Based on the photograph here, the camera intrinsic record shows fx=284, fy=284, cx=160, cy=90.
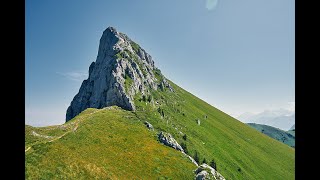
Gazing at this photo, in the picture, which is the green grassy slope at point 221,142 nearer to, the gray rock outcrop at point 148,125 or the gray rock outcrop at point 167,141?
the gray rock outcrop at point 148,125

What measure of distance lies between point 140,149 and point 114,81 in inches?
1840

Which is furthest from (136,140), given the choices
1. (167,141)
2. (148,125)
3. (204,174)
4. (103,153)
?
(204,174)

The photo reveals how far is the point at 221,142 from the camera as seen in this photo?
146m

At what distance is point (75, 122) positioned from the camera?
89.2 m

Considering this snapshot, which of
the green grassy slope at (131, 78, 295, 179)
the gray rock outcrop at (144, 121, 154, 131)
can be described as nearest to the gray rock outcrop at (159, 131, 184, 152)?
the gray rock outcrop at (144, 121, 154, 131)

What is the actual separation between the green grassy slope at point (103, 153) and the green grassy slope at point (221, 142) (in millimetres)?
18768

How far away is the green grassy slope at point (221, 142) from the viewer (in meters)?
118

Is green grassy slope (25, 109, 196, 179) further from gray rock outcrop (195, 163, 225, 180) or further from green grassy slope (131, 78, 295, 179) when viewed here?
green grassy slope (131, 78, 295, 179)

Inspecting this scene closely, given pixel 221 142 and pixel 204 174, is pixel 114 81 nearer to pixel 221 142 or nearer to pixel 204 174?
pixel 204 174

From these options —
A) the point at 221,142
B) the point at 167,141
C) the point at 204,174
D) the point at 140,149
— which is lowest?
the point at 221,142

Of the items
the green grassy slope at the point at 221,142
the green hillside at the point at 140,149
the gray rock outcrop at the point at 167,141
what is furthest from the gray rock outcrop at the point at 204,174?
the green grassy slope at the point at 221,142
